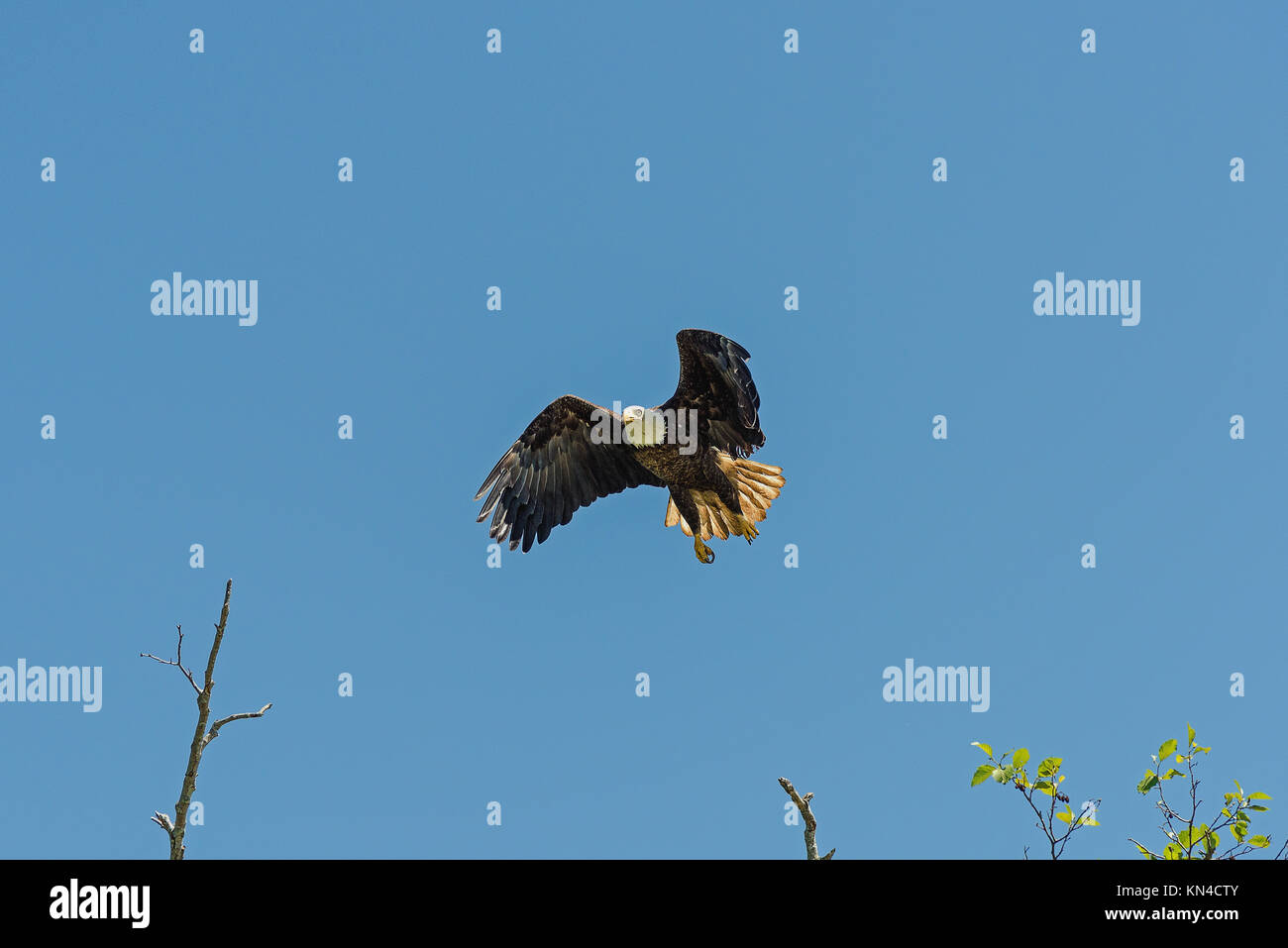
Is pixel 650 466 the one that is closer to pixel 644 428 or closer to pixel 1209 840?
pixel 644 428

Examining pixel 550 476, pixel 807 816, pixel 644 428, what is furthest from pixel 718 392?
pixel 807 816

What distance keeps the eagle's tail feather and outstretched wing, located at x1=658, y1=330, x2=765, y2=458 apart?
1.33 feet

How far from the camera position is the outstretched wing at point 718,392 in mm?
10852

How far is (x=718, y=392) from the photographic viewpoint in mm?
11328

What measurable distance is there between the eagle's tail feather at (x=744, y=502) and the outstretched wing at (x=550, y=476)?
58 cm

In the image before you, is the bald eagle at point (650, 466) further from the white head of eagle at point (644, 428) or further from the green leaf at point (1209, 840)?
the green leaf at point (1209, 840)

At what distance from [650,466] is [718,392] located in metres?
1.09

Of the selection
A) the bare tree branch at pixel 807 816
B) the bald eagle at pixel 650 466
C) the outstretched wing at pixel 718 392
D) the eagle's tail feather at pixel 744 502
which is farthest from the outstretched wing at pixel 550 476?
the bare tree branch at pixel 807 816

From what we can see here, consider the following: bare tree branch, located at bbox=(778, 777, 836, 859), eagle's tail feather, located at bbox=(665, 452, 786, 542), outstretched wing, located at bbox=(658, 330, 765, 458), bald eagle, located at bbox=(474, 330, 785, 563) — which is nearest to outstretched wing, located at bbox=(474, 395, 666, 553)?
bald eagle, located at bbox=(474, 330, 785, 563)
